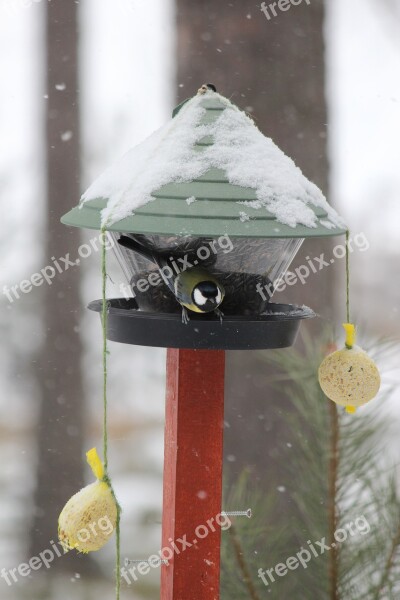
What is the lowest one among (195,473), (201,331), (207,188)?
(195,473)

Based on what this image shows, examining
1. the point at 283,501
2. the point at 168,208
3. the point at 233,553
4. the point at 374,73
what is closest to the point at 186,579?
the point at 233,553

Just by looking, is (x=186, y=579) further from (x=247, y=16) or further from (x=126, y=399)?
(x=126, y=399)

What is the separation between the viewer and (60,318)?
3076 mm

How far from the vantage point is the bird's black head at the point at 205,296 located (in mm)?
1155

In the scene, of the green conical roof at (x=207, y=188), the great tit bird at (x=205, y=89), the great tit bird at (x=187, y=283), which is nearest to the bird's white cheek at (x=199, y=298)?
the great tit bird at (x=187, y=283)

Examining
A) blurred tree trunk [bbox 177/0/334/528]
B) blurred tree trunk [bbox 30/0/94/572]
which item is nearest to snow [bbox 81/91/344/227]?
blurred tree trunk [bbox 177/0/334/528]

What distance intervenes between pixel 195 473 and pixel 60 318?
1.87 meters

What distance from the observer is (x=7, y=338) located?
338 centimetres

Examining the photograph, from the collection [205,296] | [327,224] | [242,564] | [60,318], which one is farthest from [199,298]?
[60,318]

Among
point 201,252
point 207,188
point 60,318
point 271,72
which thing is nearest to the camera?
point 207,188

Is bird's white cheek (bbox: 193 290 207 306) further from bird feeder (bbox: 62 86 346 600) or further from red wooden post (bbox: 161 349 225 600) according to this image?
red wooden post (bbox: 161 349 225 600)

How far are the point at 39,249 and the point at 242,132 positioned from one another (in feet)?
6.62

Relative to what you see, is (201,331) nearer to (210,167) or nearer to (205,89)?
(210,167)

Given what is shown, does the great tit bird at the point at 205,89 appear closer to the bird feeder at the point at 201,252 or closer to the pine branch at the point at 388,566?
the bird feeder at the point at 201,252
